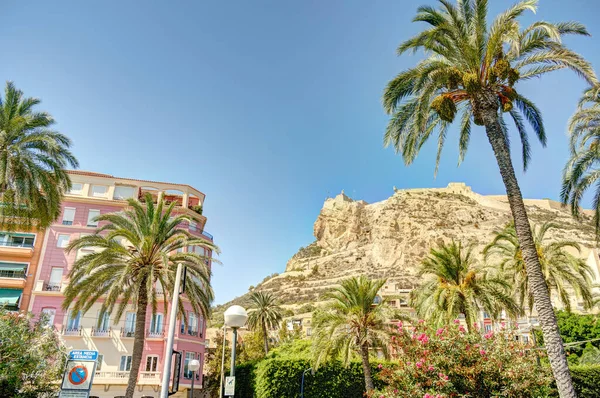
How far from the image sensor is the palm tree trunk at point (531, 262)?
12.5 metres

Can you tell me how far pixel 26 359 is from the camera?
1603 centimetres

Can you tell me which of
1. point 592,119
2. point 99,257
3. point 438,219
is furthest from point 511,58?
point 438,219

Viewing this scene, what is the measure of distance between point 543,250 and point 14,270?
35.1 m

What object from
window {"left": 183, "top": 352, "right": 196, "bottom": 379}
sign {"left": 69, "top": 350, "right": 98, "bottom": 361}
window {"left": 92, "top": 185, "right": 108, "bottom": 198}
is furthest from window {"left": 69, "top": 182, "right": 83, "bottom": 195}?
sign {"left": 69, "top": 350, "right": 98, "bottom": 361}

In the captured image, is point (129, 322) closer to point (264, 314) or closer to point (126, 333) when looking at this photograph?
point (126, 333)

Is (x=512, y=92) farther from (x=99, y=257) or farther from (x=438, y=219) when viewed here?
(x=438, y=219)

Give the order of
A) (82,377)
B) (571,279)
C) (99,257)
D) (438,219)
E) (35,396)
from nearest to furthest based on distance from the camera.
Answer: (82,377)
(35,396)
(99,257)
(571,279)
(438,219)

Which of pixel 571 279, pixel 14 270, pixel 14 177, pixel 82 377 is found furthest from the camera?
pixel 14 270

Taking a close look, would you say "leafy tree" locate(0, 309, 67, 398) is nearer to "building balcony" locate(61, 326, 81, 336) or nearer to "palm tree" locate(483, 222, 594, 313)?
"building balcony" locate(61, 326, 81, 336)

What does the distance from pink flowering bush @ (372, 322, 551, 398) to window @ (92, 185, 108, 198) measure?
2761cm

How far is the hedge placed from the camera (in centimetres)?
2627

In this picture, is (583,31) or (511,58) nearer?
(583,31)

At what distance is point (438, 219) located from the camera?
362 feet

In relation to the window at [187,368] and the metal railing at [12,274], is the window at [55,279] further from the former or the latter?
the window at [187,368]
